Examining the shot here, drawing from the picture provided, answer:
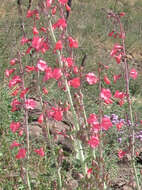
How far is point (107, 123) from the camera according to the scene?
1.87 meters

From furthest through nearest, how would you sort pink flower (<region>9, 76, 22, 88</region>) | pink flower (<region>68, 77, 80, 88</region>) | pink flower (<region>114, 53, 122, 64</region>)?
pink flower (<region>114, 53, 122, 64</region>) < pink flower (<region>9, 76, 22, 88</region>) < pink flower (<region>68, 77, 80, 88</region>)

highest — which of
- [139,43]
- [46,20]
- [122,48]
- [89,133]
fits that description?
[46,20]

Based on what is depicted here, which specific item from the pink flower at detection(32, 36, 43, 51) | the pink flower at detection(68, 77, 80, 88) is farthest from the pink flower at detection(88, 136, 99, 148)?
the pink flower at detection(32, 36, 43, 51)

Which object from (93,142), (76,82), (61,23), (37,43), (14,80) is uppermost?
(61,23)

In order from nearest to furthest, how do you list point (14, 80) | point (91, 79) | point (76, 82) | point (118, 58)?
point (76, 82)
point (91, 79)
point (14, 80)
point (118, 58)

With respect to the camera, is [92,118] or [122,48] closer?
[92,118]

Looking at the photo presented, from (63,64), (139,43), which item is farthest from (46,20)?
(139,43)

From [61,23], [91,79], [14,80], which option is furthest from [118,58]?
[14,80]

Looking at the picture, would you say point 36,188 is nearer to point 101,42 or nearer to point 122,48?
point 122,48

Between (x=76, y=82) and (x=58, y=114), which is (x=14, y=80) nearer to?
(x=58, y=114)

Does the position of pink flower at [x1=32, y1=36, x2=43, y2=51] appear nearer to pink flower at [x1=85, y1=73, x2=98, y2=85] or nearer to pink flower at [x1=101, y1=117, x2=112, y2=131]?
pink flower at [x1=85, y1=73, x2=98, y2=85]

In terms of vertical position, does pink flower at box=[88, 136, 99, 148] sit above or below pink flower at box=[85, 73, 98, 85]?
below

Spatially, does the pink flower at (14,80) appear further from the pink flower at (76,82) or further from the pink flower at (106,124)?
the pink flower at (106,124)

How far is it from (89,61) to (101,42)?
274 cm
